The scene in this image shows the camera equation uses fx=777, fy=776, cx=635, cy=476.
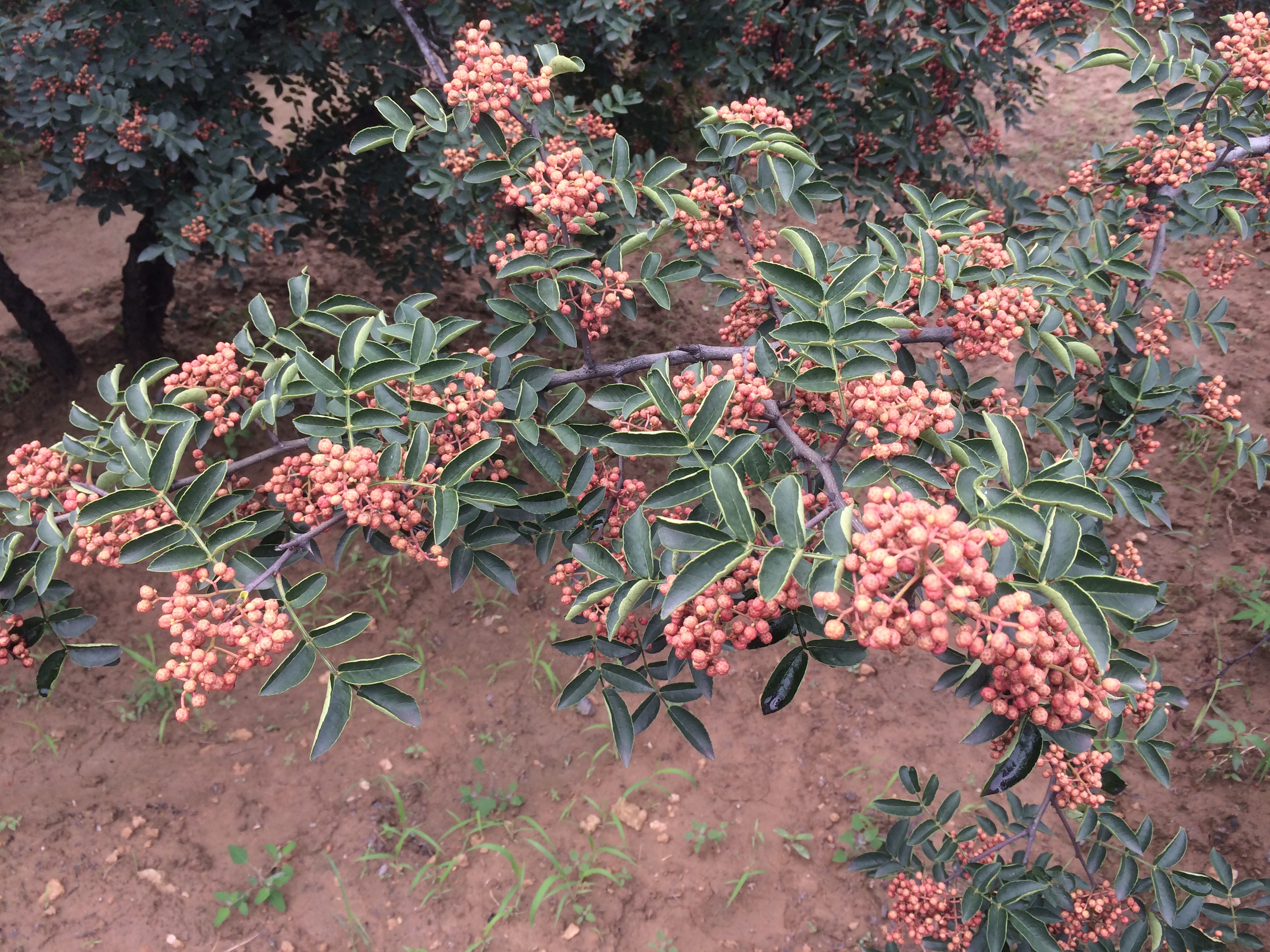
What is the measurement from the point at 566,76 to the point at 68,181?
2.78 m

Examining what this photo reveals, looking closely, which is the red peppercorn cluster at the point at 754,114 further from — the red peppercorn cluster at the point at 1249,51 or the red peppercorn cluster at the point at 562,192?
the red peppercorn cluster at the point at 1249,51

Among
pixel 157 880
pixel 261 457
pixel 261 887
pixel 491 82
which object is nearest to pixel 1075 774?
pixel 261 457

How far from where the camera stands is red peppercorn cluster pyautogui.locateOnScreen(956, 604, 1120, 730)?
976 millimetres

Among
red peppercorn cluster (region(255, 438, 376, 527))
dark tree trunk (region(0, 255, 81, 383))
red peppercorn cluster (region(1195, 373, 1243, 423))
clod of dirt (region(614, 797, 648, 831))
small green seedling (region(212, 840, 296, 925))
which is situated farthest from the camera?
dark tree trunk (region(0, 255, 81, 383))

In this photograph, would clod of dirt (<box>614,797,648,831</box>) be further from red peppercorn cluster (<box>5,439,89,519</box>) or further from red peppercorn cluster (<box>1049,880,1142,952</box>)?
red peppercorn cluster (<box>5,439,89,519</box>)

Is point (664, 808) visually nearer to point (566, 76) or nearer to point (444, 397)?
point (444, 397)

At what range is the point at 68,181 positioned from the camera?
3.50 m

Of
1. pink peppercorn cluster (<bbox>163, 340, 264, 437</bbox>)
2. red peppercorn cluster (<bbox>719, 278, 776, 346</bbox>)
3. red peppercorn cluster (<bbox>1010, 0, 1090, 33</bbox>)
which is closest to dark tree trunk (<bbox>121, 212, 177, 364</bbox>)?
pink peppercorn cluster (<bbox>163, 340, 264, 437</bbox>)

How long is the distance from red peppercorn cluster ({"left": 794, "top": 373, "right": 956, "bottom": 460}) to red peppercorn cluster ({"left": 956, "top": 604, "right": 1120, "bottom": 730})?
0.37 metres

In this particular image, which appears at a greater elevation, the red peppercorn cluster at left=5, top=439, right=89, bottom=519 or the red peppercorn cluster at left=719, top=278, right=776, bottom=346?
the red peppercorn cluster at left=5, top=439, right=89, bottom=519

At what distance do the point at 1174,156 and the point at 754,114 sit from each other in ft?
4.14

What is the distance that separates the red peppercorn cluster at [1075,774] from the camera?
5.84 feet

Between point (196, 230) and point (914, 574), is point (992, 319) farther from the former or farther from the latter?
point (196, 230)

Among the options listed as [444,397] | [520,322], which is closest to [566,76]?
[520,322]
